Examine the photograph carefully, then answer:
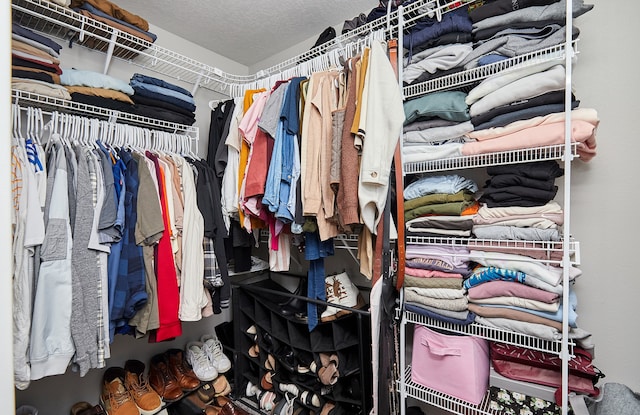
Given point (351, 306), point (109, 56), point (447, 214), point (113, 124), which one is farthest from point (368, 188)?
point (109, 56)

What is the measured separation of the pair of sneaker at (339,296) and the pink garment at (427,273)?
0.37 metres

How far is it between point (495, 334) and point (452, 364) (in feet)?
0.70

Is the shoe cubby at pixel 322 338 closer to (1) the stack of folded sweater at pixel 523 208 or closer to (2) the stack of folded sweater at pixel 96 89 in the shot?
(1) the stack of folded sweater at pixel 523 208

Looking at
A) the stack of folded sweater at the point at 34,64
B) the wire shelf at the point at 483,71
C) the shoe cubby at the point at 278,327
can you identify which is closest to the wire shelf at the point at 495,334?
the shoe cubby at the point at 278,327

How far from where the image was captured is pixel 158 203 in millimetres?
1375

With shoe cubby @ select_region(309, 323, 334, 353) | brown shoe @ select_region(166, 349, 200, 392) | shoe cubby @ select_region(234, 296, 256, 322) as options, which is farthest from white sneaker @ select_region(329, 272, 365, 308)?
brown shoe @ select_region(166, 349, 200, 392)

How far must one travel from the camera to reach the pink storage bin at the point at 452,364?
118 cm

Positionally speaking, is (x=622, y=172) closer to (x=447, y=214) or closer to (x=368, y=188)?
(x=447, y=214)

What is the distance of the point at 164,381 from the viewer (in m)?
1.71

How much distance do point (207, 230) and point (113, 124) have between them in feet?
2.31

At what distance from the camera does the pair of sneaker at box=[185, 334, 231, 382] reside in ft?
5.88

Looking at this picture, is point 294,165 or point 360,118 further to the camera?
point 294,165

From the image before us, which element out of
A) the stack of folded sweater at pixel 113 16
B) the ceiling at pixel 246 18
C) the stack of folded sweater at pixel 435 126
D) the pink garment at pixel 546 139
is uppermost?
the ceiling at pixel 246 18

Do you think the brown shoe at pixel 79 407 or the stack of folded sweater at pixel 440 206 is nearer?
the stack of folded sweater at pixel 440 206
